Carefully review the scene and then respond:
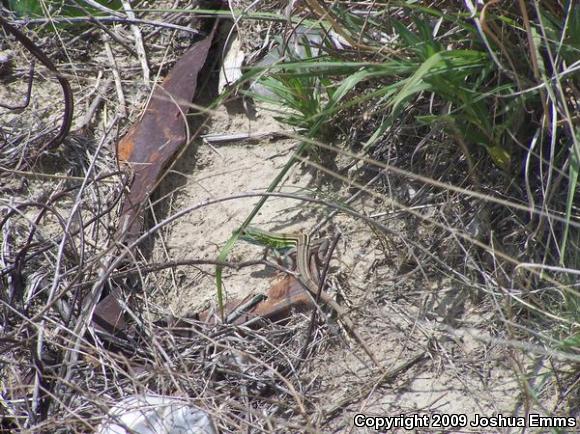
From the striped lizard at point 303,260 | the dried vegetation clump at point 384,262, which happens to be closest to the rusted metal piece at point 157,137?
the dried vegetation clump at point 384,262

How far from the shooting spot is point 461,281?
2.04m

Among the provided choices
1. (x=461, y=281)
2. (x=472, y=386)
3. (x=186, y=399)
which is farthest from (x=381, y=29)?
(x=186, y=399)

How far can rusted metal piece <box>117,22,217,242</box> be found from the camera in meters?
2.39

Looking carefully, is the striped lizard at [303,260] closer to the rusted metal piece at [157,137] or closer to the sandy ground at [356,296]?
the sandy ground at [356,296]

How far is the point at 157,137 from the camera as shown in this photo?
253cm

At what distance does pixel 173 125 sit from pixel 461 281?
106 cm

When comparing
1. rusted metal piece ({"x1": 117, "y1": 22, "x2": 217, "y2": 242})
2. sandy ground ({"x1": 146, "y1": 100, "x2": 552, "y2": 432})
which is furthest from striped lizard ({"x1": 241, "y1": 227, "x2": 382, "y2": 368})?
rusted metal piece ({"x1": 117, "y1": 22, "x2": 217, "y2": 242})

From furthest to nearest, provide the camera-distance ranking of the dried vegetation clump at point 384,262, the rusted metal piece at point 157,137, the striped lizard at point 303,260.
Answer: the rusted metal piece at point 157,137 → the striped lizard at point 303,260 → the dried vegetation clump at point 384,262

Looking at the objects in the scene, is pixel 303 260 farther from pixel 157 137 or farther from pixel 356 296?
pixel 157 137

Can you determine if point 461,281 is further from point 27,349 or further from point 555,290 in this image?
point 27,349

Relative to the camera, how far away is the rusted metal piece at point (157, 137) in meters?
2.39

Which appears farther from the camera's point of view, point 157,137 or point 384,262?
point 157,137

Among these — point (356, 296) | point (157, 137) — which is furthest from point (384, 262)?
point (157, 137)

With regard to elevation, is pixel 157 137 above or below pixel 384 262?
above
